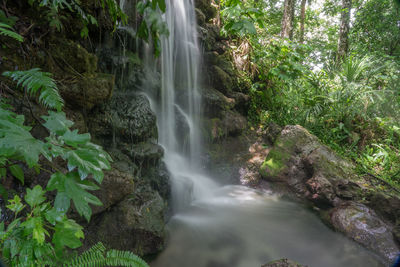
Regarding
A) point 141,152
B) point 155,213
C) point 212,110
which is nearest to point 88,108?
point 141,152

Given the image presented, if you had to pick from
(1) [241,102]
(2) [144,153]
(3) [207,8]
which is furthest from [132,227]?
(3) [207,8]

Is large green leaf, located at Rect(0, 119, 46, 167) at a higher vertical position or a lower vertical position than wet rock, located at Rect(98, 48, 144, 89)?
lower

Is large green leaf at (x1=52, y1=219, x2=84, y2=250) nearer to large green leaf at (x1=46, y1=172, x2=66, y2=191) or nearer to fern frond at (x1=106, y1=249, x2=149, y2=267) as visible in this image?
large green leaf at (x1=46, y1=172, x2=66, y2=191)

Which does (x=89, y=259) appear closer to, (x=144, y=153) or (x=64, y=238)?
(x=64, y=238)

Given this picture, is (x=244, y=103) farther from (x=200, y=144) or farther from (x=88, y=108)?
(x=88, y=108)

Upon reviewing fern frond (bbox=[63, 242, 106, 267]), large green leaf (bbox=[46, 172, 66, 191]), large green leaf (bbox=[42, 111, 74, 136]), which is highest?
large green leaf (bbox=[42, 111, 74, 136])

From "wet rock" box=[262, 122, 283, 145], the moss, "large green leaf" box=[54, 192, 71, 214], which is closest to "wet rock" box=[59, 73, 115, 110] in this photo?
"large green leaf" box=[54, 192, 71, 214]

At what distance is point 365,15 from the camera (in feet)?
25.0

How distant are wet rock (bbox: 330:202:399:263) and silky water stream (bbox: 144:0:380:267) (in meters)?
0.17

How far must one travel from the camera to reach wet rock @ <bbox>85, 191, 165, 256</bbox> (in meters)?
2.49

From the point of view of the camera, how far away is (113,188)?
2.62 metres

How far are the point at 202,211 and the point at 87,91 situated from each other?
2.69 meters

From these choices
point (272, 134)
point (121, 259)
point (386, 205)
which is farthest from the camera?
point (272, 134)

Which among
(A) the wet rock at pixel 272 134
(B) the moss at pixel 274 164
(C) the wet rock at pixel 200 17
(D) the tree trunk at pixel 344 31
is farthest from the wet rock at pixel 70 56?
(D) the tree trunk at pixel 344 31
